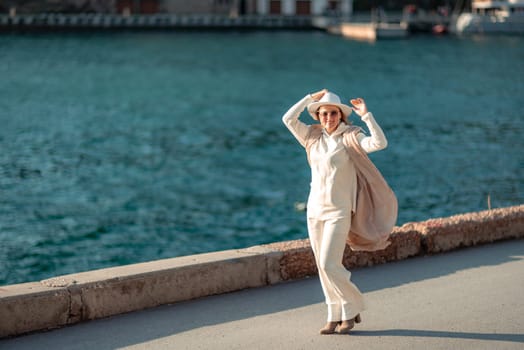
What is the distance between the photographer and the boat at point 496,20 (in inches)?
4670

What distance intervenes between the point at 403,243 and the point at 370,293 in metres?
1.24

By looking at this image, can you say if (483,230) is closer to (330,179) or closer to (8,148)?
(330,179)

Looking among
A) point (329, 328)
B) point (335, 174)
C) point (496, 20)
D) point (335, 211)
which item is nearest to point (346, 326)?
point (329, 328)

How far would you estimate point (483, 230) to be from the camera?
936 centimetres

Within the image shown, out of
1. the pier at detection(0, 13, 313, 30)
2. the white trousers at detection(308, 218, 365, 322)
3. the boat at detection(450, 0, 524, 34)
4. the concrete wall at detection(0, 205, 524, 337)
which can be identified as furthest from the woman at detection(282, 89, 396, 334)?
the boat at detection(450, 0, 524, 34)

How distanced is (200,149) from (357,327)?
27957 mm

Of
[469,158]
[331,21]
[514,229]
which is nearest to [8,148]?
[469,158]

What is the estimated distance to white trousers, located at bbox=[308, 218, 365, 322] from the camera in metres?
6.43

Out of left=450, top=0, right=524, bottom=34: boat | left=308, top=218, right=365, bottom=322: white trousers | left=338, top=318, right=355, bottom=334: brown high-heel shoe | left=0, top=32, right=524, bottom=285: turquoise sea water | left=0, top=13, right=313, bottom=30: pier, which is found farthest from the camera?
left=450, top=0, right=524, bottom=34: boat

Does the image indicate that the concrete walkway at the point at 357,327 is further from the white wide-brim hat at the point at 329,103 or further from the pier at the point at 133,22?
the pier at the point at 133,22

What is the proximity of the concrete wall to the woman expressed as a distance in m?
1.38

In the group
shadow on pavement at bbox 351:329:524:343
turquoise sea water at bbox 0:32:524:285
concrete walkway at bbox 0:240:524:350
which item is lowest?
turquoise sea water at bbox 0:32:524:285

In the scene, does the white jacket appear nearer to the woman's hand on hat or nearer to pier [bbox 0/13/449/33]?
the woman's hand on hat

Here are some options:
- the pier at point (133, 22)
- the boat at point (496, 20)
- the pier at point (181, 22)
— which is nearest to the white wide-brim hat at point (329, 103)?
the pier at point (181, 22)
